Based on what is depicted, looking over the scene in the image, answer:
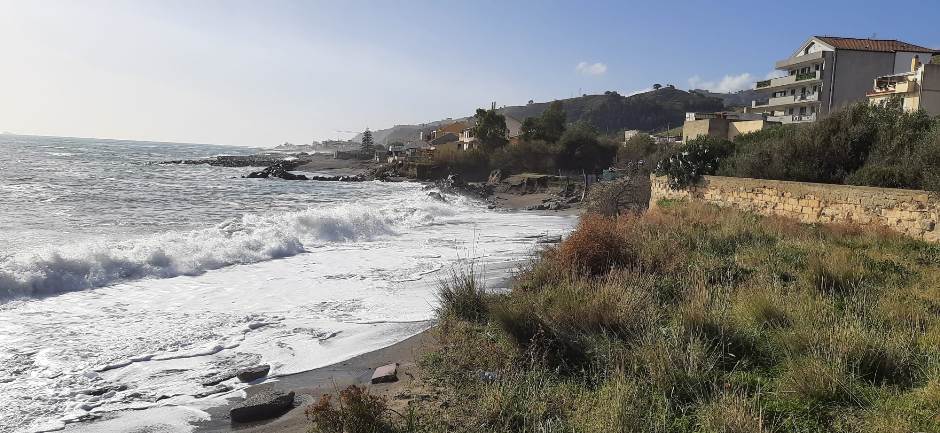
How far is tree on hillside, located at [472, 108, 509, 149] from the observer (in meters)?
65.6

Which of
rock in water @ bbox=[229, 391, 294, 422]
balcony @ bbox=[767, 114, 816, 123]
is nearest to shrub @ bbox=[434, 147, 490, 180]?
balcony @ bbox=[767, 114, 816, 123]

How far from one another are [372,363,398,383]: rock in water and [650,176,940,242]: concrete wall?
10652 millimetres

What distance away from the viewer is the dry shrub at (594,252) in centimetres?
952

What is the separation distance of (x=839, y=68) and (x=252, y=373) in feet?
156

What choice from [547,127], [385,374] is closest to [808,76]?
[547,127]

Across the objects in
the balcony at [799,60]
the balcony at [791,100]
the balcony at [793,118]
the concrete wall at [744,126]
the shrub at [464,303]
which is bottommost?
the shrub at [464,303]

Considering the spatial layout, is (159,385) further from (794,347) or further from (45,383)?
(794,347)

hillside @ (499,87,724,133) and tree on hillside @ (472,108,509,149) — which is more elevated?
hillside @ (499,87,724,133)

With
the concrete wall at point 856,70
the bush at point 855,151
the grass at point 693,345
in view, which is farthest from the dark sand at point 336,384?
the concrete wall at point 856,70

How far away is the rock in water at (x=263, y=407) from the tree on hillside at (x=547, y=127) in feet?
196

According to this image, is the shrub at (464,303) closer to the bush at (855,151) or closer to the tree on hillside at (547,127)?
the bush at (855,151)

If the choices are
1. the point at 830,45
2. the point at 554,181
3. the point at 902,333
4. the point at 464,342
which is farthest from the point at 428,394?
the point at 830,45

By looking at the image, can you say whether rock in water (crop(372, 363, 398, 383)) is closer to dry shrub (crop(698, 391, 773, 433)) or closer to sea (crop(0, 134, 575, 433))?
sea (crop(0, 134, 575, 433))

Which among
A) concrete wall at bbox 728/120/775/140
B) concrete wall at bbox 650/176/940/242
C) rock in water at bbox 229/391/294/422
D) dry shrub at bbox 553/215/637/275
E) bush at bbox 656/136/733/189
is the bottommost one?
rock in water at bbox 229/391/294/422
